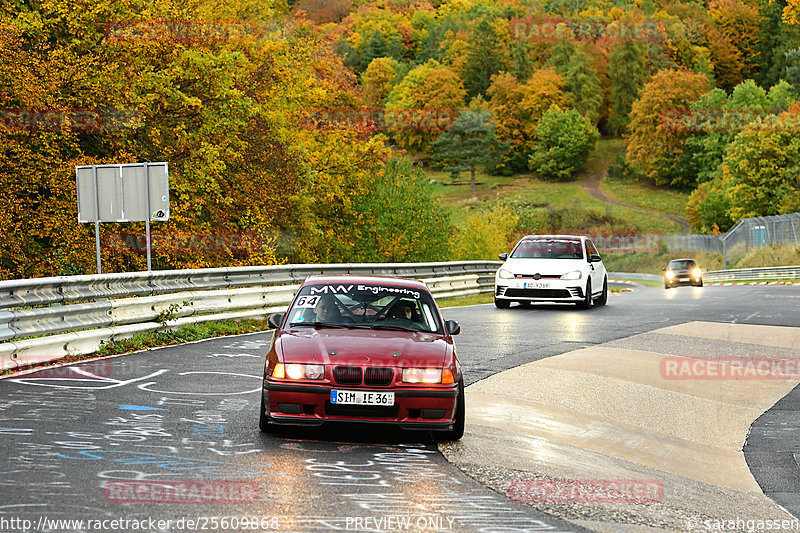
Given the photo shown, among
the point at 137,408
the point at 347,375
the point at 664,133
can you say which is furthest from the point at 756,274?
the point at 664,133

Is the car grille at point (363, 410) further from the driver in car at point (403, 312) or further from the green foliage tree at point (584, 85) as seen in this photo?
the green foliage tree at point (584, 85)

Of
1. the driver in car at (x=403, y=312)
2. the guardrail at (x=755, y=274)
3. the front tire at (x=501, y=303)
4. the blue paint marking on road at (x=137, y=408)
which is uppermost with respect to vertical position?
the driver in car at (x=403, y=312)

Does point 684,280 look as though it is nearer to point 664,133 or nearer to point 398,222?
point 398,222

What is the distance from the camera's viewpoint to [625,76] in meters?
156

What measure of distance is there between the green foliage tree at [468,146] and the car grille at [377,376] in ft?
423

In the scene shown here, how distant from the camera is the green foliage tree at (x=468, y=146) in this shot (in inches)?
5443

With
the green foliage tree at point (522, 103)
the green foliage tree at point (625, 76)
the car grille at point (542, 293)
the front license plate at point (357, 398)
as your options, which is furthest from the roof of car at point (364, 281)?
the green foliage tree at point (625, 76)

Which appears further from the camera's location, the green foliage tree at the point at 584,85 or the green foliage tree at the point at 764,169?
the green foliage tree at the point at 584,85

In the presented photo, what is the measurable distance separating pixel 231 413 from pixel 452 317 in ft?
36.7

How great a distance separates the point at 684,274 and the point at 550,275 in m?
27.4

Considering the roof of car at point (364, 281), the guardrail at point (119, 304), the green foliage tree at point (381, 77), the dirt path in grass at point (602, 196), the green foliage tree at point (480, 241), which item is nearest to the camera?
the roof of car at point (364, 281)

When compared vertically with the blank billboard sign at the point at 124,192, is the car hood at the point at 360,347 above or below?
below

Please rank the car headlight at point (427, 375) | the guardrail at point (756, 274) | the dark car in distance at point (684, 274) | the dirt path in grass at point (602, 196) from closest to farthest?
the car headlight at point (427, 375)
the dark car in distance at point (684, 274)
the guardrail at point (756, 274)
the dirt path in grass at point (602, 196)

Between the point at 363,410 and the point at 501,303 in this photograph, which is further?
the point at 501,303
